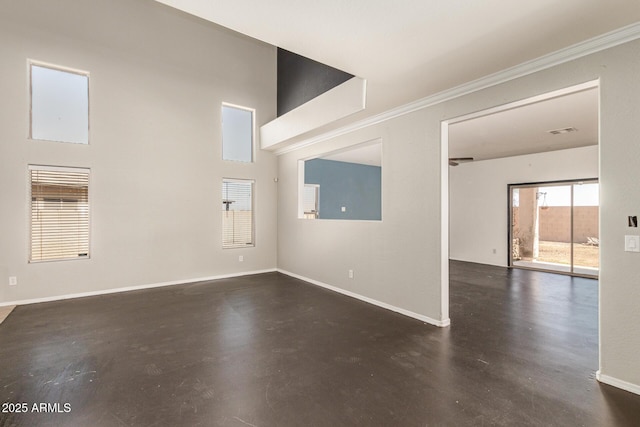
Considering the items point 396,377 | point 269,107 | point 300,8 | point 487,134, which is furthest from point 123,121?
point 487,134

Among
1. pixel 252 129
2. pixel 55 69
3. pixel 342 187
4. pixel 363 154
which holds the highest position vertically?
pixel 55 69

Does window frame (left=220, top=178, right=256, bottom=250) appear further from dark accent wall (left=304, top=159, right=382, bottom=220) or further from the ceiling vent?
the ceiling vent

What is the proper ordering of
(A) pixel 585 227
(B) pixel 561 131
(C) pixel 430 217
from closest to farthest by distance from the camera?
(C) pixel 430 217 < (B) pixel 561 131 < (A) pixel 585 227

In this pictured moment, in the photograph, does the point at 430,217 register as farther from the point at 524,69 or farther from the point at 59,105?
the point at 59,105

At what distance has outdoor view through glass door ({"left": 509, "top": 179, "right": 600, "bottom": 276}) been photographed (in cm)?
621

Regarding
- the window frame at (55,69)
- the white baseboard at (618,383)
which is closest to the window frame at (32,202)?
the window frame at (55,69)

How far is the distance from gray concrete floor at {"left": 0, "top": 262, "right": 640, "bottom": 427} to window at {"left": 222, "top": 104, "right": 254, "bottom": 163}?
3.13 m

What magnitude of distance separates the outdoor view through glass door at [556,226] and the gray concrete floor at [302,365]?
7.69ft

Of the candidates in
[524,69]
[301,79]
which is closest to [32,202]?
[301,79]

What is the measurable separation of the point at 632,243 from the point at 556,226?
5.44 metres

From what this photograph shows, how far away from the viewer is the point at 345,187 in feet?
31.2

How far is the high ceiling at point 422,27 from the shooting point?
199 centimetres

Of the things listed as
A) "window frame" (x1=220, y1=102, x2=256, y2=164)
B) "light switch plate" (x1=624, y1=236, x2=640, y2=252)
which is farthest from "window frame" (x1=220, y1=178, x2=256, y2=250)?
"light switch plate" (x1=624, y1=236, x2=640, y2=252)

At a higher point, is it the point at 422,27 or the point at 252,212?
the point at 422,27
